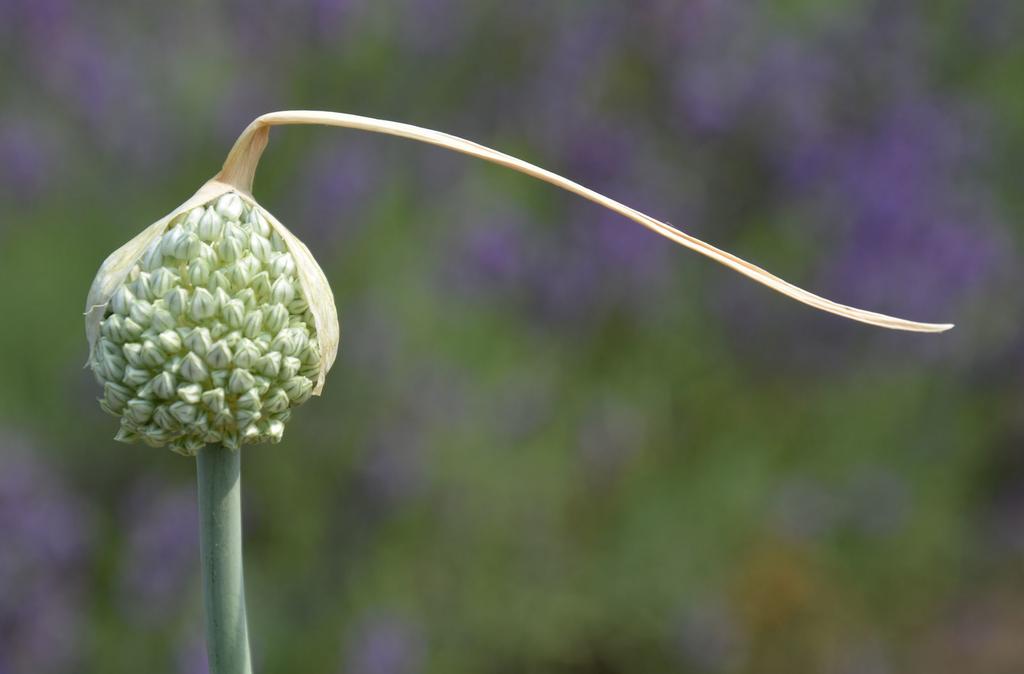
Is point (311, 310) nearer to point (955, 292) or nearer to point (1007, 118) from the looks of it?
point (955, 292)

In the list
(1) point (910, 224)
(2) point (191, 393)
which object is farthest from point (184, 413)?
(1) point (910, 224)

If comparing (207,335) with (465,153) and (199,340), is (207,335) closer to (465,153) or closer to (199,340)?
(199,340)

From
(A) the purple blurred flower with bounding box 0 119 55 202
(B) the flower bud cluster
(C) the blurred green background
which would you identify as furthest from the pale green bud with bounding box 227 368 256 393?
(A) the purple blurred flower with bounding box 0 119 55 202

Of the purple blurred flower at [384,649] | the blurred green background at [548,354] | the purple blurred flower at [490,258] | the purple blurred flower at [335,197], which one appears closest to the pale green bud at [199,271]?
the blurred green background at [548,354]

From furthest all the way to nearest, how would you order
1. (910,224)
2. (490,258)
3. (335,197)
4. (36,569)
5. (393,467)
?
(910,224)
(490,258)
(335,197)
(393,467)
(36,569)

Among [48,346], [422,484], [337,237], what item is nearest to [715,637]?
[422,484]

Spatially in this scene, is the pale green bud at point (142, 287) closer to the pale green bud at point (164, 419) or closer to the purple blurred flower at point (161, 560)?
the pale green bud at point (164, 419)
